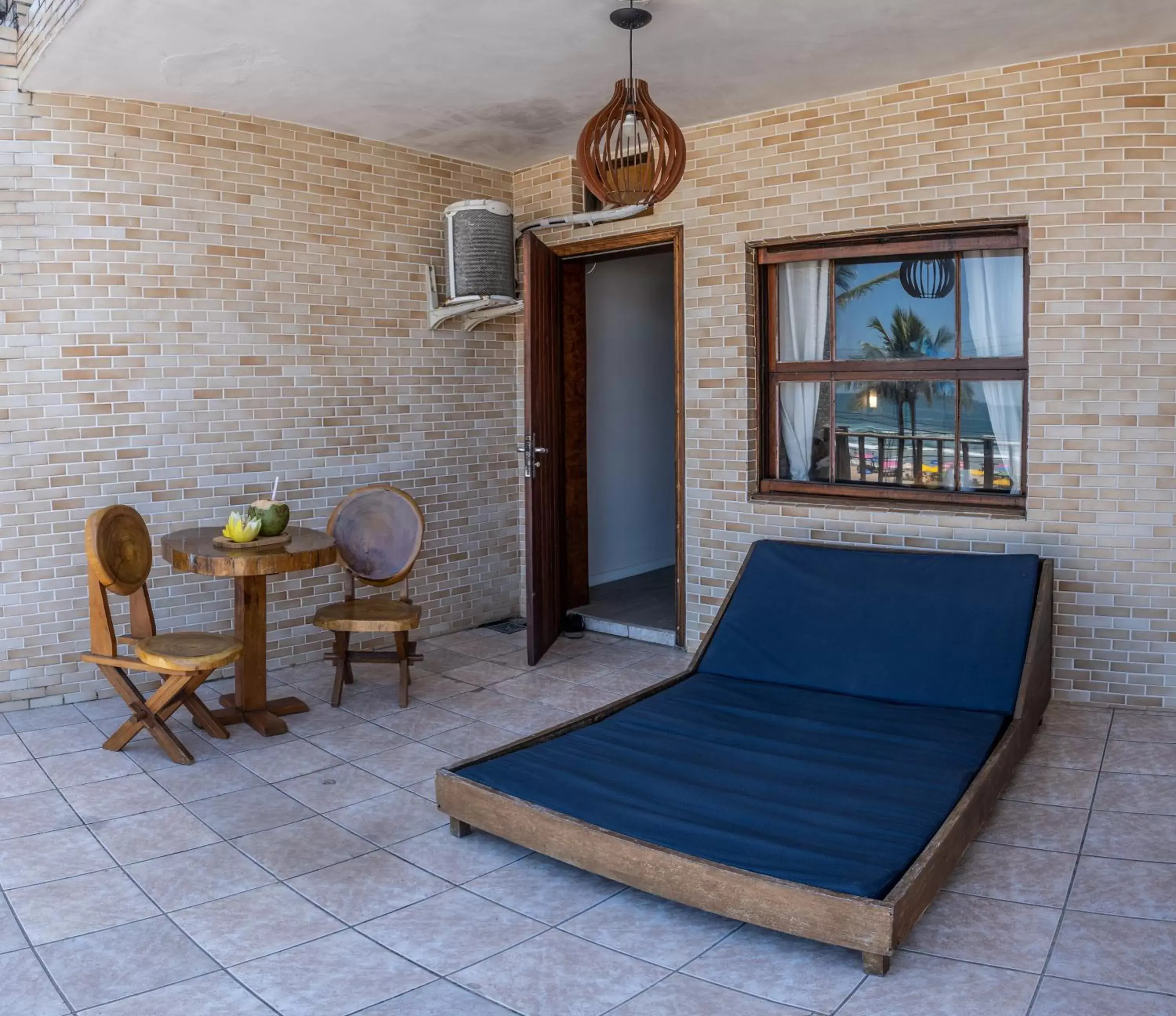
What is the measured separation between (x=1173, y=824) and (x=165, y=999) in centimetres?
335

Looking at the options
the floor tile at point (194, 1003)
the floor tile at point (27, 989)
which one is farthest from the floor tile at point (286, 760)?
the floor tile at point (194, 1003)

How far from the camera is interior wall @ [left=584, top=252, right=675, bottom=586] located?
749cm

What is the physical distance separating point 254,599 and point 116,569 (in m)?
0.65

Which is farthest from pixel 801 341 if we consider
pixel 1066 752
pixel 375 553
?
pixel 375 553

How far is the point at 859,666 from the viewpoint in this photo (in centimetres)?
439

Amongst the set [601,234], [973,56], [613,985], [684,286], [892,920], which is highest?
[973,56]

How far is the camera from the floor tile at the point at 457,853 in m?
3.29

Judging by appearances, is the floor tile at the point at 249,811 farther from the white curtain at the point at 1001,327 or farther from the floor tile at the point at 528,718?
the white curtain at the point at 1001,327

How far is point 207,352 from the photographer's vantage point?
5.35 m

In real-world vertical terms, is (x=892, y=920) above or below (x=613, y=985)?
above

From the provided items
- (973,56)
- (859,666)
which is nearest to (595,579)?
Result: (859,666)

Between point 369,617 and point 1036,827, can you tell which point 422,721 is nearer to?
point 369,617

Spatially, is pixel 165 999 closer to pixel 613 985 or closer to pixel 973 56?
pixel 613 985

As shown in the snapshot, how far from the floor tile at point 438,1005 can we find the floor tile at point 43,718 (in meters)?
2.98
